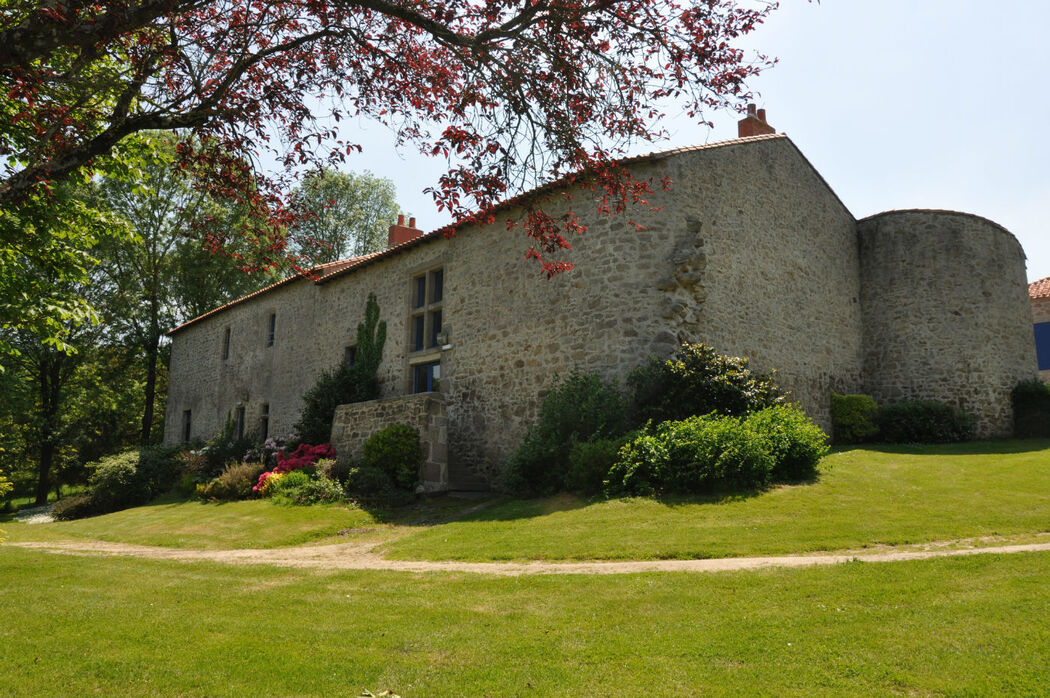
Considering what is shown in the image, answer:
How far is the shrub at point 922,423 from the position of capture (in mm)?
16281

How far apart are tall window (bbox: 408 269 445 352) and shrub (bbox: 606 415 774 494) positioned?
25.9 feet

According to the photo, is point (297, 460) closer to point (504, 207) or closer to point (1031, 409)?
point (504, 207)

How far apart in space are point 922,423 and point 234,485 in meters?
16.7

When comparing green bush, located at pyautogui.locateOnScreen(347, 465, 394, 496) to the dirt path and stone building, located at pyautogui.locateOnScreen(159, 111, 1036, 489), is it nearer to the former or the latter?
stone building, located at pyautogui.locateOnScreen(159, 111, 1036, 489)

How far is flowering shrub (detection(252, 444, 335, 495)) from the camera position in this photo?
14856mm

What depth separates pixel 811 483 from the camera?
10.4 m

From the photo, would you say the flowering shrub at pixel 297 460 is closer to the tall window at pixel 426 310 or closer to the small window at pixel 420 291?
the tall window at pixel 426 310

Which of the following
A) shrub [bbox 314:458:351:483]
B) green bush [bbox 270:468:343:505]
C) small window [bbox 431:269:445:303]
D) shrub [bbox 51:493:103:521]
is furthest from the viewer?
shrub [bbox 51:493:103:521]

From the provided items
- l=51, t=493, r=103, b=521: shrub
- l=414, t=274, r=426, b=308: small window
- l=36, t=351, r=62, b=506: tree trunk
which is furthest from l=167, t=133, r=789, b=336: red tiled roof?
l=36, t=351, r=62, b=506: tree trunk

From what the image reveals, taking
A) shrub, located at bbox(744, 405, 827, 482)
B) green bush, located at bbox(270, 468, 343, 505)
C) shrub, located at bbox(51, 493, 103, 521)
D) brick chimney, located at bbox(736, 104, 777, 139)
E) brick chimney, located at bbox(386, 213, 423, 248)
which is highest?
brick chimney, located at bbox(736, 104, 777, 139)

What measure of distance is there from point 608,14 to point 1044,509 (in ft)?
27.3

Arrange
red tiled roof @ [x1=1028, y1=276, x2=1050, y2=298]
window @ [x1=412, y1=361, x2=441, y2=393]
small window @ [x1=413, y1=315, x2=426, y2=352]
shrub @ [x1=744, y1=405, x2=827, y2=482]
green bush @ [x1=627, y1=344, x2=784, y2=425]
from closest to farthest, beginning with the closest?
shrub @ [x1=744, y1=405, x2=827, y2=482] → green bush @ [x1=627, y1=344, x2=784, y2=425] → window @ [x1=412, y1=361, x2=441, y2=393] → small window @ [x1=413, y1=315, x2=426, y2=352] → red tiled roof @ [x1=1028, y1=276, x2=1050, y2=298]

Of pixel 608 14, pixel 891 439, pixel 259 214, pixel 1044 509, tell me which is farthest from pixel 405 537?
pixel 891 439

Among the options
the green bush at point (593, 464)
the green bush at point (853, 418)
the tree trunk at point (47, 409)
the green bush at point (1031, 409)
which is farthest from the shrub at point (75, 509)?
the green bush at point (1031, 409)
